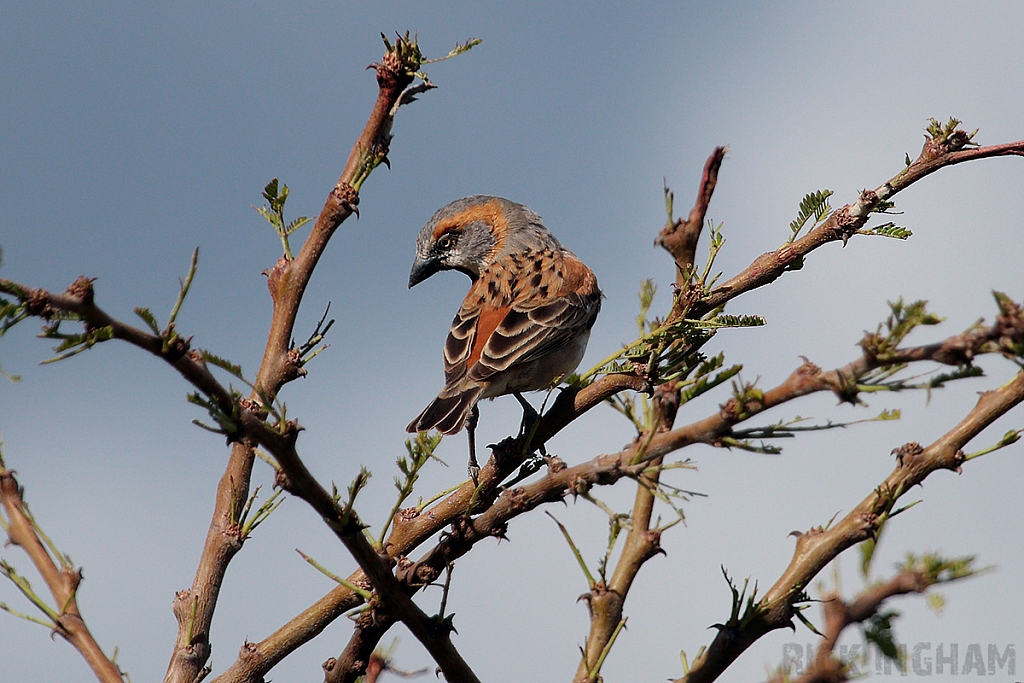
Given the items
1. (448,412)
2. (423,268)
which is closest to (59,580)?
(448,412)

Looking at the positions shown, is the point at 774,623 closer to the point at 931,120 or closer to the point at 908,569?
the point at 908,569

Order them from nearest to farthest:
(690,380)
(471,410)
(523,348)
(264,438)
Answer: (264,438) < (690,380) < (471,410) < (523,348)

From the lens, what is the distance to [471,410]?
22.5 ft

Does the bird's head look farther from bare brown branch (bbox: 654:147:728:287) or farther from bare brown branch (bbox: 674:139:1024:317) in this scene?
bare brown branch (bbox: 674:139:1024:317)

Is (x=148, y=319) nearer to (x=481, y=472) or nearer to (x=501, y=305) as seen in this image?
(x=481, y=472)

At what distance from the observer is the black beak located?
10.3 meters

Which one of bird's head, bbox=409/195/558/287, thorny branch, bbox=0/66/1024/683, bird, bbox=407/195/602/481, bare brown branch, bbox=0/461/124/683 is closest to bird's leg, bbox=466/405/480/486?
bird, bbox=407/195/602/481

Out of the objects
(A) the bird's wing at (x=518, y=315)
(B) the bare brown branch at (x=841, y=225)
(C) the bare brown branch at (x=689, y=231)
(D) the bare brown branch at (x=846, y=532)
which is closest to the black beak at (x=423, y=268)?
(A) the bird's wing at (x=518, y=315)

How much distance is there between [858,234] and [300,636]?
10.00 ft

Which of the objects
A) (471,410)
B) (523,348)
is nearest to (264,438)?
(471,410)

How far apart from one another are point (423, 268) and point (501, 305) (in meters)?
2.20

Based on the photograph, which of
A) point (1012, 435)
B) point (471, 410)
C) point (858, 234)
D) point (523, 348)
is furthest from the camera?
point (523, 348)

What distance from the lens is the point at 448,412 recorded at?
6.55 meters

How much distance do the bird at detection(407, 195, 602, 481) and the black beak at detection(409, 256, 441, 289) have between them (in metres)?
0.01
